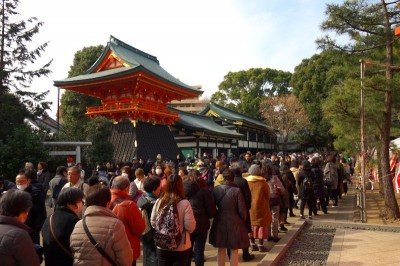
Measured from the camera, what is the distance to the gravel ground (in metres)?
5.77

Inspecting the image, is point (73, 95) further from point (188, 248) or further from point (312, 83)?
point (188, 248)

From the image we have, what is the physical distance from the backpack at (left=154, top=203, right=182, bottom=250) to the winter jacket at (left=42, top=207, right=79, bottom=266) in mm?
990

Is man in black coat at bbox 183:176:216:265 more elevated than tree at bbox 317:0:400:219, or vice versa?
tree at bbox 317:0:400:219

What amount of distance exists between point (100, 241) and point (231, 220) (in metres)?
2.44

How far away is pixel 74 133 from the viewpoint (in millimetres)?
17078

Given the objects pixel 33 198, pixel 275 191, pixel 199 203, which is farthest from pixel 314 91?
pixel 33 198

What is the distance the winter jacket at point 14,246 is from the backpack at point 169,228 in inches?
60.7

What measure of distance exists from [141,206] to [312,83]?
1447 inches

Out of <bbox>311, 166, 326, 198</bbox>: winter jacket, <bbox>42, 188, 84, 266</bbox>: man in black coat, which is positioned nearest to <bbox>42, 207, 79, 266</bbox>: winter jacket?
<bbox>42, 188, 84, 266</bbox>: man in black coat

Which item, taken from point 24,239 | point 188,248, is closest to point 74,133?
point 188,248

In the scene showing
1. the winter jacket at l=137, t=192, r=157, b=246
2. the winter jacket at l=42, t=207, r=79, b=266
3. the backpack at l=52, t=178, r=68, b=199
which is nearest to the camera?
the winter jacket at l=42, t=207, r=79, b=266

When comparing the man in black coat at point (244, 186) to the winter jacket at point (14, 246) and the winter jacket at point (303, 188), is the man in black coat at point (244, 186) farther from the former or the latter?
the winter jacket at point (303, 188)

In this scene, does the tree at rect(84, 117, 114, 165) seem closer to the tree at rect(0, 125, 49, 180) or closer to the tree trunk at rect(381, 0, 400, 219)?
the tree at rect(0, 125, 49, 180)

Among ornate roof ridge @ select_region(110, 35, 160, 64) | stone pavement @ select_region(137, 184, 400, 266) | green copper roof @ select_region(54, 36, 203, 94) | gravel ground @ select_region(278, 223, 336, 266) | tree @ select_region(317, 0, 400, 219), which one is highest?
ornate roof ridge @ select_region(110, 35, 160, 64)
